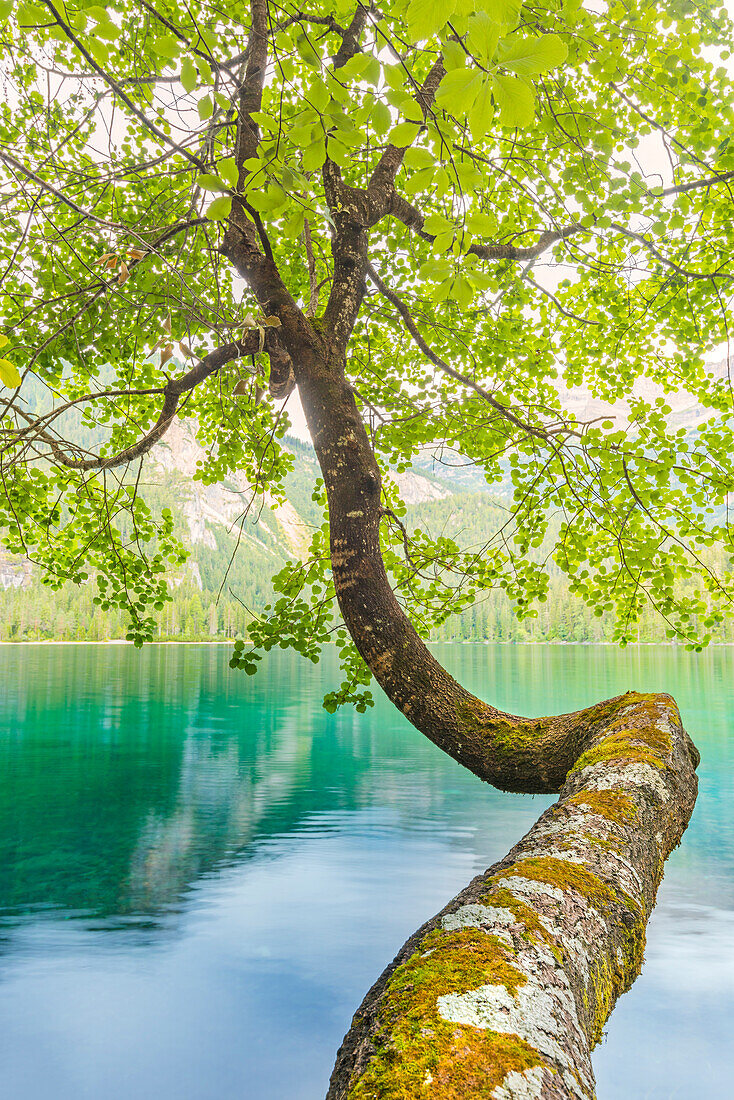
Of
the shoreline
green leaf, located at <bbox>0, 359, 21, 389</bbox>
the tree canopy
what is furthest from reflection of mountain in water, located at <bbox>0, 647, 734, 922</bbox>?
the shoreline

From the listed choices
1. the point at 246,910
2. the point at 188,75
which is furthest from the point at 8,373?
the point at 246,910

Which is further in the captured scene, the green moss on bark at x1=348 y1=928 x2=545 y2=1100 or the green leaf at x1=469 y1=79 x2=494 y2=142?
the green leaf at x1=469 y1=79 x2=494 y2=142

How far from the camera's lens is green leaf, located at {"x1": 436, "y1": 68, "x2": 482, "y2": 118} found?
1382mm

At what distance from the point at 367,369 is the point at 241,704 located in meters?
42.5

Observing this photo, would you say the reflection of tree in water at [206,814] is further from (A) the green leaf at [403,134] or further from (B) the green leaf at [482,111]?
(B) the green leaf at [482,111]

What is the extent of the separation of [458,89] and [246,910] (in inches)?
616

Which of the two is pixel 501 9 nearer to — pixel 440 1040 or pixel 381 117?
pixel 381 117

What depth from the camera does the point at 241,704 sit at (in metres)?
47.1

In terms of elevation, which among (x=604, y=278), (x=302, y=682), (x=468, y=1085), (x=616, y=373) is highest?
(x=604, y=278)

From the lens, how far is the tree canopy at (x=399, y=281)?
90.5 inches

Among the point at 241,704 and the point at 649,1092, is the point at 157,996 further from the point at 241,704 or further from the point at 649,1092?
the point at 241,704

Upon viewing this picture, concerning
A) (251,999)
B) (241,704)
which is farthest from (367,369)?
(241,704)

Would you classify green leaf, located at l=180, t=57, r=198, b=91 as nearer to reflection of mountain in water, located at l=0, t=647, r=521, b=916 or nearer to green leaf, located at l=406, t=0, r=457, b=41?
green leaf, located at l=406, t=0, r=457, b=41

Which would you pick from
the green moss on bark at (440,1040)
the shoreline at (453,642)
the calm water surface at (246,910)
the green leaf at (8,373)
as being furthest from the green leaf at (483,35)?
the shoreline at (453,642)
